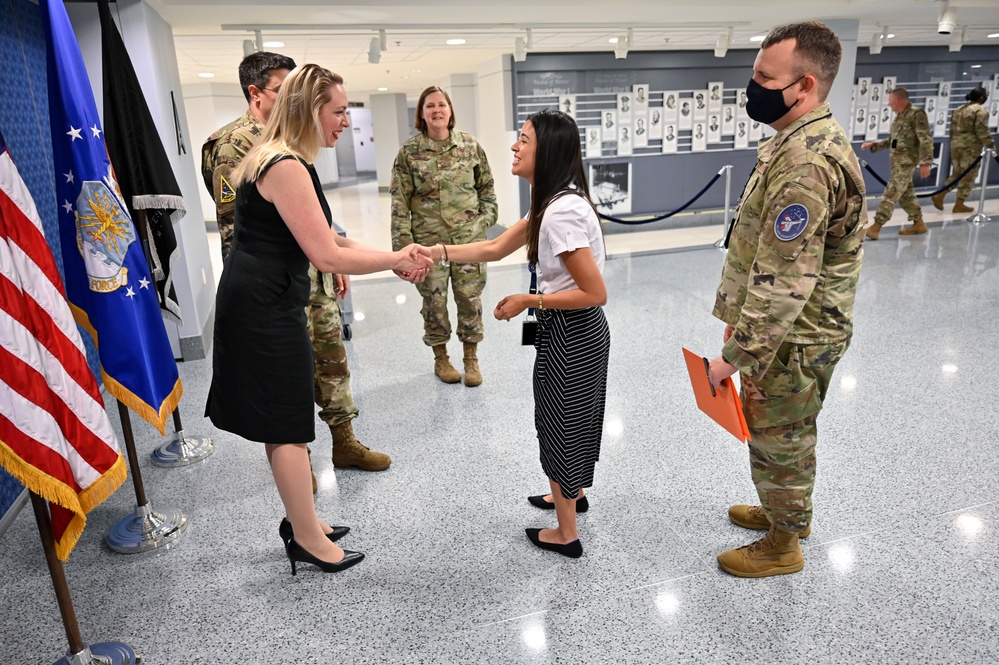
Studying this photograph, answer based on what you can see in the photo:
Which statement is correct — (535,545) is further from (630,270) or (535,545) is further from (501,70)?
(501,70)

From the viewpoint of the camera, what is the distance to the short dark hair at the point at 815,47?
1722mm

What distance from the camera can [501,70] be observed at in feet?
29.2

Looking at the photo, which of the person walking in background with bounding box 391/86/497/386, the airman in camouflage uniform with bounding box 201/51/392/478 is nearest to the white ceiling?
the person walking in background with bounding box 391/86/497/386

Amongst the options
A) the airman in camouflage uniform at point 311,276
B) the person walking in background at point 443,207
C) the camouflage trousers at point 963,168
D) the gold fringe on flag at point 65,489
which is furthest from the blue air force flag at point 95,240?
the camouflage trousers at point 963,168

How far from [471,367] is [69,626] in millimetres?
2512

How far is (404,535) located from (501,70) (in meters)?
7.82

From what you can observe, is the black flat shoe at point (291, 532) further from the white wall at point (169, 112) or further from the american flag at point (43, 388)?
the white wall at point (169, 112)

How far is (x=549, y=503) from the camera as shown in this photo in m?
2.57

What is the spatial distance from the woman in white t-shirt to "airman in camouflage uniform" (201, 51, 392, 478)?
40.7 inches

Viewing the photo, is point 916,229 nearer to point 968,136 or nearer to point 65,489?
point 968,136

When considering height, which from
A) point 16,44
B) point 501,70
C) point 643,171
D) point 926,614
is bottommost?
point 926,614

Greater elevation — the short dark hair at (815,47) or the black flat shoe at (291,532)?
the short dark hair at (815,47)

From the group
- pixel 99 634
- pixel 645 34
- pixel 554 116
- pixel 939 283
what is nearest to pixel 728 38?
pixel 645 34

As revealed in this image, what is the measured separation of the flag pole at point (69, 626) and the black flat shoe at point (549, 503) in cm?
142
